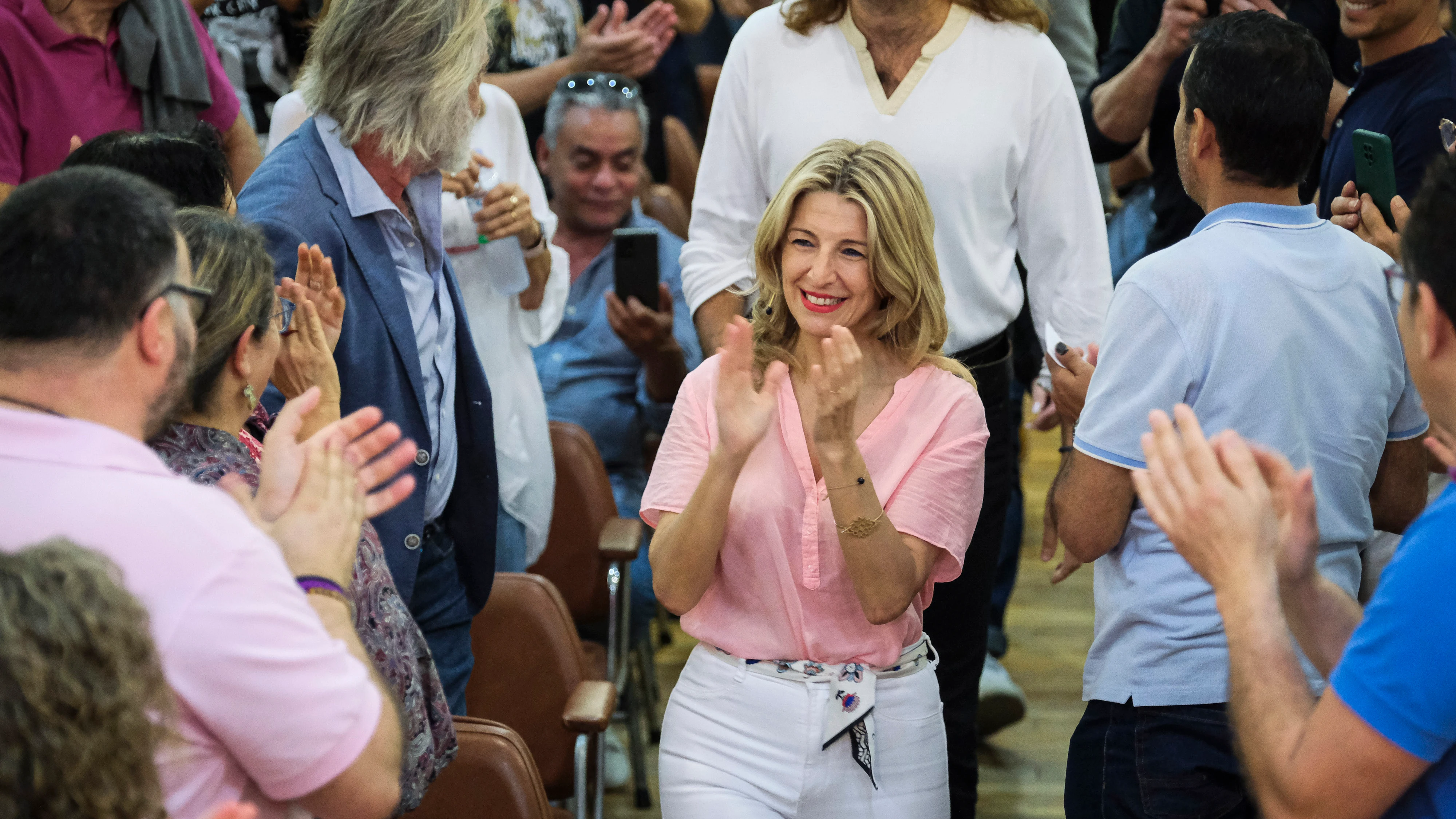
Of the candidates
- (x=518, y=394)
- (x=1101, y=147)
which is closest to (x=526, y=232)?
(x=518, y=394)

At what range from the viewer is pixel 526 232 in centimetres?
281

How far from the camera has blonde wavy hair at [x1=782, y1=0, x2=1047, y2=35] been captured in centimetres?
238

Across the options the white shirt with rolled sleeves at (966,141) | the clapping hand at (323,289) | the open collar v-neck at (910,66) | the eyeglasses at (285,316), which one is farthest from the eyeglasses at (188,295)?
the open collar v-neck at (910,66)

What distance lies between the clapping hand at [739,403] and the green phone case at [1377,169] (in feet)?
3.69

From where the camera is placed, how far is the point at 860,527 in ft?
5.99

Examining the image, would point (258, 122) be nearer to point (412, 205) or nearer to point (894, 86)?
point (412, 205)

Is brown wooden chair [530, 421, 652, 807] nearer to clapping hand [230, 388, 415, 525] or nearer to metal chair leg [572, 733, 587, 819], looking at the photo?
metal chair leg [572, 733, 587, 819]

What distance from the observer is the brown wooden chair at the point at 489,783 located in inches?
76.2

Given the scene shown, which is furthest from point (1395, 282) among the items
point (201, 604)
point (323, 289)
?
point (323, 289)

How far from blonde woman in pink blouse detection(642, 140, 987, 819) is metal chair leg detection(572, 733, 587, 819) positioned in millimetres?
353

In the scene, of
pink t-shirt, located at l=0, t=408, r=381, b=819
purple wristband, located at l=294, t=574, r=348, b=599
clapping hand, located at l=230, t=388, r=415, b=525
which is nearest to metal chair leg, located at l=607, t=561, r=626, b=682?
clapping hand, located at l=230, t=388, r=415, b=525

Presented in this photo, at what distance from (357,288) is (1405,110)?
6.12 feet

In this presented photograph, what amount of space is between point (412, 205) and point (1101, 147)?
165 cm

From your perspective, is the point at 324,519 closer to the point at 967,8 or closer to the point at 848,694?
the point at 848,694
